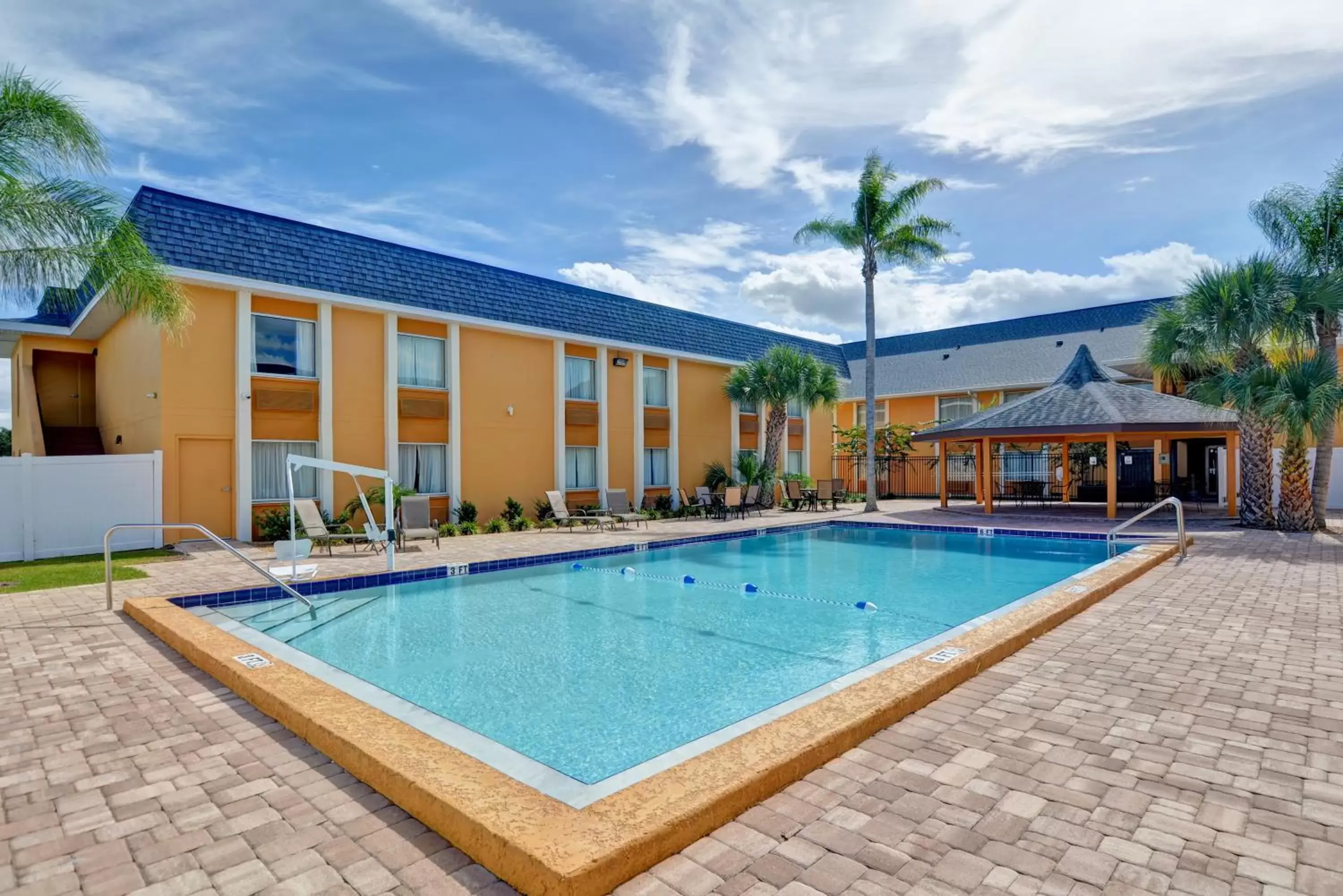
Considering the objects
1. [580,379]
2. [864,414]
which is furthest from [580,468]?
[864,414]

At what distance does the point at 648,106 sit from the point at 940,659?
11785 mm

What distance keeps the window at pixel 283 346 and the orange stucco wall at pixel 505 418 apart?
3.51 meters

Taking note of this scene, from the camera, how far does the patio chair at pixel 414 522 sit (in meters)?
13.7

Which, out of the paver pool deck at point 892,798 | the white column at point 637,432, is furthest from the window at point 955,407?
the paver pool deck at point 892,798

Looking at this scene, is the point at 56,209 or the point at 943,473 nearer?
the point at 56,209

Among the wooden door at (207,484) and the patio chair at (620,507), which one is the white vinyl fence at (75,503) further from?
the patio chair at (620,507)

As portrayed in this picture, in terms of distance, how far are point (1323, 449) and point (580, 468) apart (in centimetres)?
1796

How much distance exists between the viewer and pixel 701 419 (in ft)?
78.1

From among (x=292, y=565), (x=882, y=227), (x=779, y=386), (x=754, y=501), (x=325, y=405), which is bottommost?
(x=292, y=565)

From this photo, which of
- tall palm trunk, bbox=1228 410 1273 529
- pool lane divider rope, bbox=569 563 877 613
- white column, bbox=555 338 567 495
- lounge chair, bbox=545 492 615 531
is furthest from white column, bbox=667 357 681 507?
tall palm trunk, bbox=1228 410 1273 529

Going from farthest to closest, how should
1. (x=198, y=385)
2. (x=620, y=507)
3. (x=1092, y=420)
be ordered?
1. (x=620, y=507)
2. (x=1092, y=420)
3. (x=198, y=385)

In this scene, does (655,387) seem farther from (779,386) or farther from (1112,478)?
(1112,478)

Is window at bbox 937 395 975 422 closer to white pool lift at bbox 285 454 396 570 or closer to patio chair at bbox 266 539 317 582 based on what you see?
white pool lift at bbox 285 454 396 570

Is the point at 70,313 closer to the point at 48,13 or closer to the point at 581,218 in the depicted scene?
the point at 48,13
